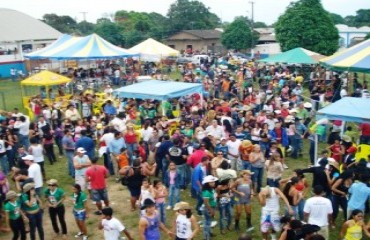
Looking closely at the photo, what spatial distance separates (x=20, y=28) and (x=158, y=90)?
27.5 m

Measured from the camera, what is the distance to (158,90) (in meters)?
14.5

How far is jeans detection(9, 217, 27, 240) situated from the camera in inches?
286

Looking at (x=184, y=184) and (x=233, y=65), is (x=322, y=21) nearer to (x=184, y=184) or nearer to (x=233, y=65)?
(x=233, y=65)

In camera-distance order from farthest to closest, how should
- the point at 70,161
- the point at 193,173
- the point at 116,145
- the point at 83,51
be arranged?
the point at 83,51 < the point at 70,161 < the point at 116,145 < the point at 193,173

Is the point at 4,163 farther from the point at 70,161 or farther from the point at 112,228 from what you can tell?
the point at 112,228

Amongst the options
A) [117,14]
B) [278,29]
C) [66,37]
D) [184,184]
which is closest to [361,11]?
[117,14]

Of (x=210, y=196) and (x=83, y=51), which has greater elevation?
(x=83, y=51)

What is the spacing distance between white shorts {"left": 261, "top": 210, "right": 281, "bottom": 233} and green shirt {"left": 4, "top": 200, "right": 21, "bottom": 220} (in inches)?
168

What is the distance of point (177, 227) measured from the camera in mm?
6391

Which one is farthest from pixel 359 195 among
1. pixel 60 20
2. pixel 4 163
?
pixel 60 20

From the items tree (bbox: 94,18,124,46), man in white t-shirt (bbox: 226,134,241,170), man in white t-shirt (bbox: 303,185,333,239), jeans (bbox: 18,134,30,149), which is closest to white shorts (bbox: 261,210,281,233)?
man in white t-shirt (bbox: 303,185,333,239)

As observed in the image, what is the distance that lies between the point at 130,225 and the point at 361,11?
120 meters

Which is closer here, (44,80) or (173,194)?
(173,194)

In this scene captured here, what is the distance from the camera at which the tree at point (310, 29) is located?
32312 mm
